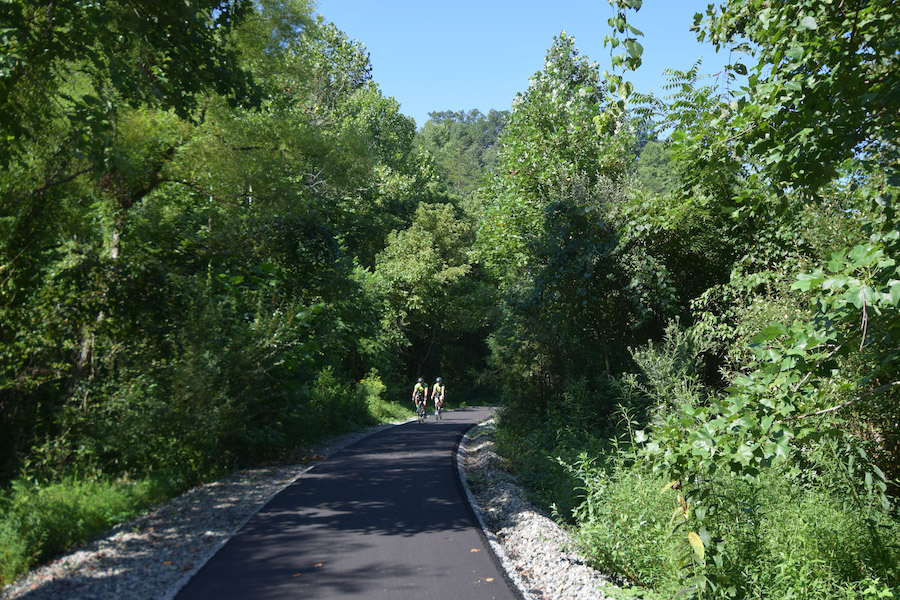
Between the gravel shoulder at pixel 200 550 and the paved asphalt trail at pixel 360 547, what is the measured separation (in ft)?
0.92

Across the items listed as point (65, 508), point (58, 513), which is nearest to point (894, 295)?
point (58, 513)

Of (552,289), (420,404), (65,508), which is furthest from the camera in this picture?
(420,404)

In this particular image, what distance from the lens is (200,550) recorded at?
738cm

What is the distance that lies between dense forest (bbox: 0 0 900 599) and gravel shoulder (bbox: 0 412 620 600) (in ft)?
1.38

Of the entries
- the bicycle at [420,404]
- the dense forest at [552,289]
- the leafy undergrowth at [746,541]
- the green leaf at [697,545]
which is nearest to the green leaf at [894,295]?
the dense forest at [552,289]

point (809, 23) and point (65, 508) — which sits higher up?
point (809, 23)

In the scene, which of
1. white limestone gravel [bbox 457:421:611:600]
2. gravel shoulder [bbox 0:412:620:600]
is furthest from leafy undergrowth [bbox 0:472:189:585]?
white limestone gravel [bbox 457:421:611:600]

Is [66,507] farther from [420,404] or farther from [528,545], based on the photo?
[420,404]

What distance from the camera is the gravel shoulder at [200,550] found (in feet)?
20.1

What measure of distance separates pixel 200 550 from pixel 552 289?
9795 mm

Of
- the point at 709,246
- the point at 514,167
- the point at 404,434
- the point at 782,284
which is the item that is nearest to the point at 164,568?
the point at 782,284

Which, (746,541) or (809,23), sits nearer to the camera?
(809,23)

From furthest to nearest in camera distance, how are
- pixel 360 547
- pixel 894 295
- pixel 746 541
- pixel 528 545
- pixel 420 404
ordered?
pixel 420 404 → pixel 528 545 → pixel 360 547 → pixel 746 541 → pixel 894 295

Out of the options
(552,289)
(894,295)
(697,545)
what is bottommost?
(697,545)
